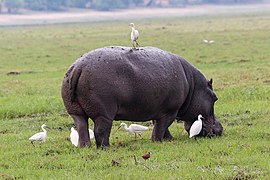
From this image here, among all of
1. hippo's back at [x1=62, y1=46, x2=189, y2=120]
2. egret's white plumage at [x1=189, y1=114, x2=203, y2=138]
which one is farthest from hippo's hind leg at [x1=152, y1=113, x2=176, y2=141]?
egret's white plumage at [x1=189, y1=114, x2=203, y2=138]

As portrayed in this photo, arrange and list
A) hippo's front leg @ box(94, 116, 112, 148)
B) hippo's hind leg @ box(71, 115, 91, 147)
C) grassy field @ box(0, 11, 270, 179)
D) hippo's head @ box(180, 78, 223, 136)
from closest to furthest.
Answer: grassy field @ box(0, 11, 270, 179) → hippo's front leg @ box(94, 116, 112, 148) → hippo's hind leg @ box(71, 115, 91, 147) → hippo's head @ box(180, 78, 223, 136)

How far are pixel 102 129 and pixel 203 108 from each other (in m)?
2.44

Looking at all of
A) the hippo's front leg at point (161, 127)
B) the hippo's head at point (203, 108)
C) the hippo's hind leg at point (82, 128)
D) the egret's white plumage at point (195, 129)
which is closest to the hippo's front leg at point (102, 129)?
the hippo's hind leg at point (82, 128)

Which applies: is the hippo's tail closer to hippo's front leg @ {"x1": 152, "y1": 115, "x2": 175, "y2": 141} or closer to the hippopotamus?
the hippopotamus

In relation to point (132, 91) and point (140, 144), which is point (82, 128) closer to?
point (132, 91)

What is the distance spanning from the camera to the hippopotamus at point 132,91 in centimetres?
969

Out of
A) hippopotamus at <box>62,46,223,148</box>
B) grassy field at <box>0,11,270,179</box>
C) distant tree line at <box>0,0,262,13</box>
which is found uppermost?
hippopotamus at <box>62,46,223,148</box>

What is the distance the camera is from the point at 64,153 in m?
9.83

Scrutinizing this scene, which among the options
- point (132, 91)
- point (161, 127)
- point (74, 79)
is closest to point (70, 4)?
point (161, 127)

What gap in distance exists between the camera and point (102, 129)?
983 centimetres

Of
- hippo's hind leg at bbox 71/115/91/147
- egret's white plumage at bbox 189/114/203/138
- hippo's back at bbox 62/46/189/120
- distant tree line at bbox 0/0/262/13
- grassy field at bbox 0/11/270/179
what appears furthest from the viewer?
distant tree line at bbox 0/0/262/13

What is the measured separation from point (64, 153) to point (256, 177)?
3254 millimetres

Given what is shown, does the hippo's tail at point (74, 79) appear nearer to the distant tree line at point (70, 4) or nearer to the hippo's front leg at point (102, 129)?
the hippo's front leg at point (102, 129)

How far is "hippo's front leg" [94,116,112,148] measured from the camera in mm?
9789
